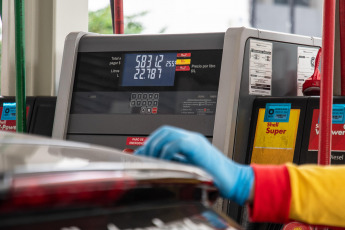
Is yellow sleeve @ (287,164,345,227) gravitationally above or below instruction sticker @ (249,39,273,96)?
below

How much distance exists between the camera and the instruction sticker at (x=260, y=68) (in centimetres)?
161

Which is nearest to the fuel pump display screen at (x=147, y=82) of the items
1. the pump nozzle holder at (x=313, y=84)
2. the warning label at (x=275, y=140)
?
the warning label at (x=275, y=140)

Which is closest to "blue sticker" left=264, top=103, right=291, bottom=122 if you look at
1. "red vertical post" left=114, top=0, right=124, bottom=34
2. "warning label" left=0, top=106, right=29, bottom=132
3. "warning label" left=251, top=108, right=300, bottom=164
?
"warning label" left=251, top=108, right=300, bottom=164

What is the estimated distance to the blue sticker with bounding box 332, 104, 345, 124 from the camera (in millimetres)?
1473

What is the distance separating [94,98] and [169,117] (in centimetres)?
25

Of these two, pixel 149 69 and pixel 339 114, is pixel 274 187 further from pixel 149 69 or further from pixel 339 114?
pixel 149 69

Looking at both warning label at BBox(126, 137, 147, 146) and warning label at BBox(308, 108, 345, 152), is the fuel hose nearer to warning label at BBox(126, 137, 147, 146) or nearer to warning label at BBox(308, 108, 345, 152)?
warning label at BBox(126, 137, 147, 146)

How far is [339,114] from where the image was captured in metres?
1.48

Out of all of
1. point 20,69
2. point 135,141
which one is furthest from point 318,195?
point 20,69

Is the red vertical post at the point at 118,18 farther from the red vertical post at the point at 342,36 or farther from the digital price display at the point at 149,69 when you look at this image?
the red vertical post at the point at 342,36

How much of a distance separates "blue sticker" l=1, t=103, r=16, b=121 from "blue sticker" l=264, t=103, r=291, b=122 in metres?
0.84

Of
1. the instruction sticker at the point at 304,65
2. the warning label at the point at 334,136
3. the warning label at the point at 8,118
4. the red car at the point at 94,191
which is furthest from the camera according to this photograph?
the warning label at the point at 8,118

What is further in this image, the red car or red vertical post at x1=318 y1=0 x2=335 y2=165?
red vertical post at x1=318 y1=0 x2=335 y2=165

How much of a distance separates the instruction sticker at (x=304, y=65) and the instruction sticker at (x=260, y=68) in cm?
11
